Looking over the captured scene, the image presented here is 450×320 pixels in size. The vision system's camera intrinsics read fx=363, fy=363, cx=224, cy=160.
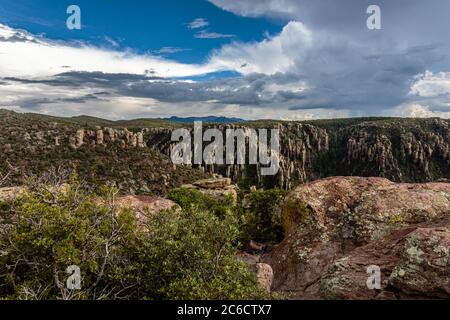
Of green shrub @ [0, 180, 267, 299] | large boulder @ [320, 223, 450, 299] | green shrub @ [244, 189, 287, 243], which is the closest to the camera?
large boulder @ [320, 223, 450, 299]

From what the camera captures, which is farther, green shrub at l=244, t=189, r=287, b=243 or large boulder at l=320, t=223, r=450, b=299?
green shrub at l=244, t=189, r=287, b=243

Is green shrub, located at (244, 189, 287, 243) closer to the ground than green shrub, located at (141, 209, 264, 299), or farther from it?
closer to the ground

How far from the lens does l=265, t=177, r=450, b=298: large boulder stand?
18.0 metres

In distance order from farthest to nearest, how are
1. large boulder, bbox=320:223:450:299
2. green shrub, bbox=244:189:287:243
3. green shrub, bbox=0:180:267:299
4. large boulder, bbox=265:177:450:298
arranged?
1. green shrub, bbox=244:189:287:243
2. large boulder, bbox=265:177:450:298
3. green shrub, bbox=0:180:267:299
4. large boulder, bbox=320:223:450:299

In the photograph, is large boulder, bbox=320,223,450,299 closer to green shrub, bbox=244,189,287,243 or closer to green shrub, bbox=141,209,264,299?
green shrub, bbox=141,209,264,299

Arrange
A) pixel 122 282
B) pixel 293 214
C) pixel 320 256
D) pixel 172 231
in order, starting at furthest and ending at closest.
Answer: pixel 293 214 < pixel 320 256 < pixel 172 231 < pixel 122 282

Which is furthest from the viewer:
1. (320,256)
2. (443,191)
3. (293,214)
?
(293,214)

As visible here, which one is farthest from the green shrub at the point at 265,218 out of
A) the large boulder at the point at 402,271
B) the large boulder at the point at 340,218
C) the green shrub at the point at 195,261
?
the large boulder at the point at 402,271

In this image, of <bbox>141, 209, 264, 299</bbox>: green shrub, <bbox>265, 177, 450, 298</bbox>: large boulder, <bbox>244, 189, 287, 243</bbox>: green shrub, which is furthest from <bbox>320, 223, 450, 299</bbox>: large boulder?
<bbox>244, 189, 287, 243</bbox>: green shrub

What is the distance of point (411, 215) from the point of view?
1850cm

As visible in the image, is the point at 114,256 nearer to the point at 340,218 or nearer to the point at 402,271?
the point at 402,271

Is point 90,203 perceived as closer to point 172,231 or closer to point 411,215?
point 172,231
